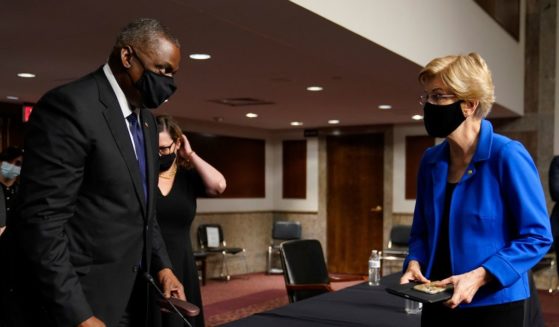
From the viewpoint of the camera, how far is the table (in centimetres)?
262

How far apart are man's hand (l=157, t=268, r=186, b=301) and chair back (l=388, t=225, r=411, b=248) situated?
773 centimetres

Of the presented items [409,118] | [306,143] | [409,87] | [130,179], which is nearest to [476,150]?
[130,179]

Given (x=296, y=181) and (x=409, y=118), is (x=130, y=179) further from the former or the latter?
(x=296, y=181)

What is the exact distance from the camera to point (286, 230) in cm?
1054

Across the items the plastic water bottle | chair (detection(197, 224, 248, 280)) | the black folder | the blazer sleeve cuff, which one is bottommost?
chair (detection(197, 224, 248, 280))

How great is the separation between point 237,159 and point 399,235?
2.97 metres

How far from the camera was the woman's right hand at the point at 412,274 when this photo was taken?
1.86m

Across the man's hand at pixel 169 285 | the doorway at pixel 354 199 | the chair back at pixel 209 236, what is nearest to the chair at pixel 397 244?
the doorway at pixel 354 199

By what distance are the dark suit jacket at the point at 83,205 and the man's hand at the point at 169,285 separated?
229 mm

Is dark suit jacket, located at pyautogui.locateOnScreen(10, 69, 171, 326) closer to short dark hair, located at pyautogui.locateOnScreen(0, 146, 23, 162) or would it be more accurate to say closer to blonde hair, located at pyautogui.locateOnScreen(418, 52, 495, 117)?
blonde hair, located at pyautogui.locateOnScreen(418, 52, 495, 117)

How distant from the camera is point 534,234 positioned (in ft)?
5.54

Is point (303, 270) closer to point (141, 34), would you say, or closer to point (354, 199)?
point (141, 34)

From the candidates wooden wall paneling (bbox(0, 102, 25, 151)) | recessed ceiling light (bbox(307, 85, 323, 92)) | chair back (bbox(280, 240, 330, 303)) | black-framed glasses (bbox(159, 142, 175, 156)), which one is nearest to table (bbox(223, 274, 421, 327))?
chair back (bbox(280, 240, 330, 303))

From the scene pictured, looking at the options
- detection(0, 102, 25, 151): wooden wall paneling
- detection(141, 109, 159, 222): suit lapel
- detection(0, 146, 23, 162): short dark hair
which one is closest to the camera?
detection(141, 109, 159, 222): suit lapel
